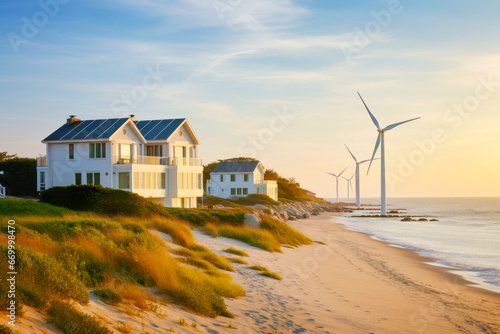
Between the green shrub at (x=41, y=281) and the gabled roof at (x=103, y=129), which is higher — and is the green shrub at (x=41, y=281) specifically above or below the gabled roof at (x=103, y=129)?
below

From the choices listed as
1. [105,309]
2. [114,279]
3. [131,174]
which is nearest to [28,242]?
[114,279]

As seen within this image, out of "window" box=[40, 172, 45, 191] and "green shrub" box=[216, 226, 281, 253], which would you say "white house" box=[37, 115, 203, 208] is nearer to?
"window" box=[40, 172, 45, 191]

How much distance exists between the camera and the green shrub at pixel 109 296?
948cm

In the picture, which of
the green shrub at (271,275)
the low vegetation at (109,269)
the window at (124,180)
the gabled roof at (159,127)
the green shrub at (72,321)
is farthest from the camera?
the gabled roof at (159,127)

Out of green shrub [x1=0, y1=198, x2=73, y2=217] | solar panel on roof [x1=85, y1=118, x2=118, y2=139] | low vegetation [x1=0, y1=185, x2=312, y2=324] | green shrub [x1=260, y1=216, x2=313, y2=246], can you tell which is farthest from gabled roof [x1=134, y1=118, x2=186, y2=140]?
low vegetation [x1=0, y1=185, x2=312, y2=324]

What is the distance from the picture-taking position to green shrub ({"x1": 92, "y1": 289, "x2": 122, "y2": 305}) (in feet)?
31.1

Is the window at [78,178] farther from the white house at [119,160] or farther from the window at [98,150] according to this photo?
the window at [98,150]

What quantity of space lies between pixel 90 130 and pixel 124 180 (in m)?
6.47

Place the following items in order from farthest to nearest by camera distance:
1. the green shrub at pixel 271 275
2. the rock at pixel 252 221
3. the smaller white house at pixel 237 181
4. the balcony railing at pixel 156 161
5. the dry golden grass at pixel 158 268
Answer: the smaller white house at pixel 237 181, the balcony railing at pixel 156 161, the rock at pixel 252 221, the green shrub at pixel 271 275, the dry golden grass at pixel 158 268

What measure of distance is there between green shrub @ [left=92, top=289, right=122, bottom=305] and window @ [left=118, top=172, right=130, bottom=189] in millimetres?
35457

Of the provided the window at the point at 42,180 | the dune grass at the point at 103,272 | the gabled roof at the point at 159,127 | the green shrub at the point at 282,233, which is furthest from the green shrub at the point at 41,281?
the gabled roof at the point at 159,127

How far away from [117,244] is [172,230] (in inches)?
223

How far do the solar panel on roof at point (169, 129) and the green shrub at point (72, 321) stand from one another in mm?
43822

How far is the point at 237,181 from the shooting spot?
294 feet
